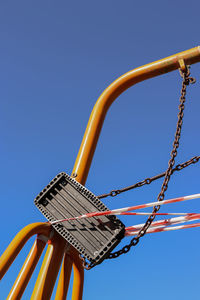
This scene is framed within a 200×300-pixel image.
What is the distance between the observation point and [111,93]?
4.53 metres

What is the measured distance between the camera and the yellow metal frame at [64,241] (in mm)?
3771

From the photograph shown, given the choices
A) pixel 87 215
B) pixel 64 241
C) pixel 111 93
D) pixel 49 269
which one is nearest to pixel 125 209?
pixel 87 215

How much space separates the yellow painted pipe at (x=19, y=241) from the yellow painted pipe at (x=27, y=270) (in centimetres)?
13

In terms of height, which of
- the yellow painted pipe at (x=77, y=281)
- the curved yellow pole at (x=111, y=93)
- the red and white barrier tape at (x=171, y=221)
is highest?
the curved yellow pole at (x=111, y=93)

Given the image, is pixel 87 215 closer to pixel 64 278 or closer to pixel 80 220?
pixel 80 220

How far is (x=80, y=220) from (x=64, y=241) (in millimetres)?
390

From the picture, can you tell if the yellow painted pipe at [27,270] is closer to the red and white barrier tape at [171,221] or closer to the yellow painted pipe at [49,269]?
the yellow painted pipe at [49,269]

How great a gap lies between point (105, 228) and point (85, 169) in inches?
33.1

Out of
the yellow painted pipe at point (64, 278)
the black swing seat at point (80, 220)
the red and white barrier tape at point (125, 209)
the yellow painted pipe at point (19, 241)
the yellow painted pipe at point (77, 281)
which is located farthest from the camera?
the yellow painted pipe at point (77, 281)

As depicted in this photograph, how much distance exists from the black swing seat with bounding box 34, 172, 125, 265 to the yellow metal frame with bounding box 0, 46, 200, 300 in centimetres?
19

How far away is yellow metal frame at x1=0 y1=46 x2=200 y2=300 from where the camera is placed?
377 centimetres

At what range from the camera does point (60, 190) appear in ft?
13.2

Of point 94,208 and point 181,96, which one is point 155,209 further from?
point 181,96

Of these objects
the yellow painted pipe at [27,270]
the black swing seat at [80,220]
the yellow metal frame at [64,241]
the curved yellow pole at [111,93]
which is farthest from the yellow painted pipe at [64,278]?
the curved yellow pole at [111,93]
